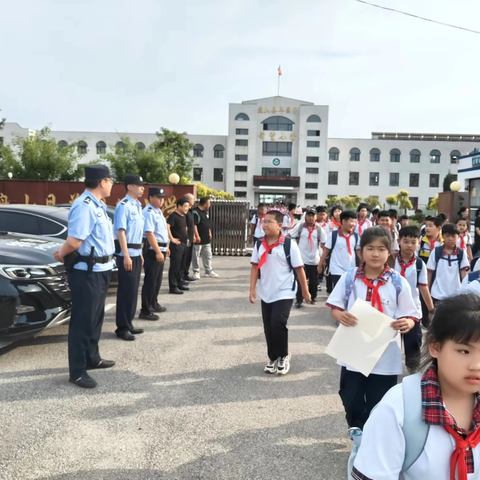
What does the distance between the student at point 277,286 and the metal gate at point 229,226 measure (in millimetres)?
9552

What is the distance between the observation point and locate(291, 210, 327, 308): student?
7.73 m

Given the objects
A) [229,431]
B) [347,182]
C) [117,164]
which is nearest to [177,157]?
[117,164]

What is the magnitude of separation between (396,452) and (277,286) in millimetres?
3108

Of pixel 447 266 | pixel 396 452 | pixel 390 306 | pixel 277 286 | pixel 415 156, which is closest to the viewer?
pixel 396 452

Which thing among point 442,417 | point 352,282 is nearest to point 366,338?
point 352,282

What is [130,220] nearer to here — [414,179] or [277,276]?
[277,276]

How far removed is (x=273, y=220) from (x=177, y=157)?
3417 cm

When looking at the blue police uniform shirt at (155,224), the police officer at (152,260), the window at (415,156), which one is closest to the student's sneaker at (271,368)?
the police officer at (152,260)

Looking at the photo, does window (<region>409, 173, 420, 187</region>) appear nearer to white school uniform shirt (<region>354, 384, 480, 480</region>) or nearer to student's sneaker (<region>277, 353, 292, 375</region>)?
student's sneaker (<region>277, 353, 292, 375</region>)

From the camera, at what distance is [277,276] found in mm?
4336

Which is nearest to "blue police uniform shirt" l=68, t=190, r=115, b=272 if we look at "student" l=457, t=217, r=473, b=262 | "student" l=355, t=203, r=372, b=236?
"student" l=457, t=217, r=473, b=262

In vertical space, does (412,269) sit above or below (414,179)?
below

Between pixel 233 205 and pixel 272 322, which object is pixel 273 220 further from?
pixel 233 205

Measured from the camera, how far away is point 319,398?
381 centimetres
